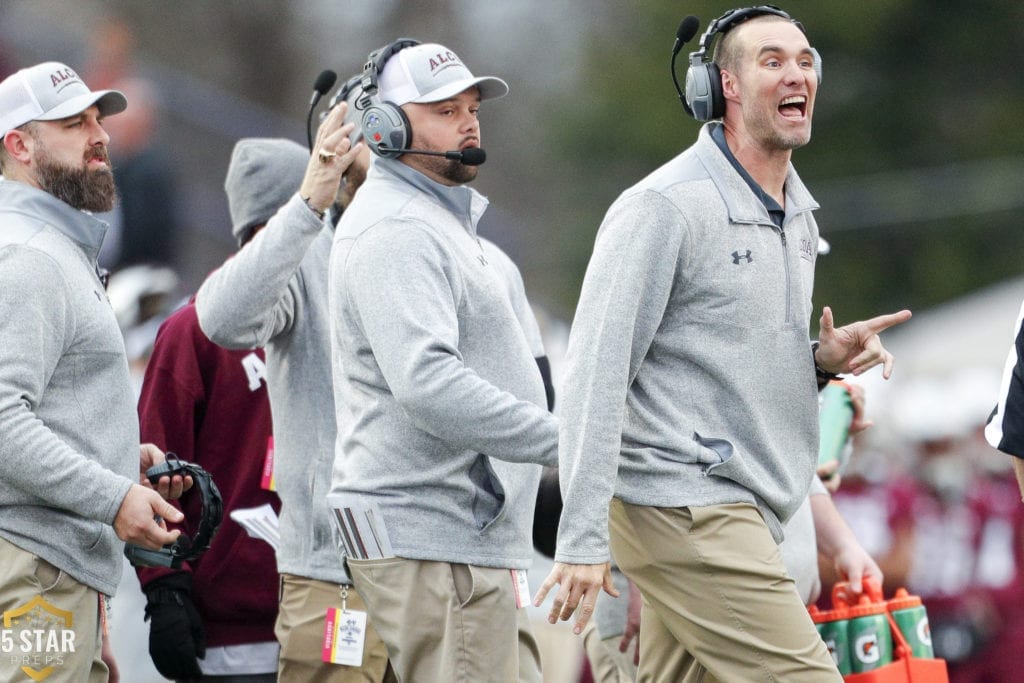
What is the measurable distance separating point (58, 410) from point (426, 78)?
1472mm

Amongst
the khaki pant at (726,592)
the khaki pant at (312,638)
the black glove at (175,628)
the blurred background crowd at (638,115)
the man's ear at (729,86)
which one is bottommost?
the blurred background crowd at (638,115)

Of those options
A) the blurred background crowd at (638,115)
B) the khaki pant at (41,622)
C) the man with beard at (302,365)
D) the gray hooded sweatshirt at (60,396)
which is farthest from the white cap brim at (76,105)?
the blurred background crowd at (638,115)

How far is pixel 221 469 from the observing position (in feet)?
20.3

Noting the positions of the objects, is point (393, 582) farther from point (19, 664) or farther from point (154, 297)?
point (154, 297)

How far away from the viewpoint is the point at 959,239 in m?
27.0

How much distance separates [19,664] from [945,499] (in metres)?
7.68

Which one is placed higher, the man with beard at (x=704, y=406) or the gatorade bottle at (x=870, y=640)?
the man with beard at (x=704, y=406)

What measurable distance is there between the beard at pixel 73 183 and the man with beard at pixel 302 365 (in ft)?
1.55

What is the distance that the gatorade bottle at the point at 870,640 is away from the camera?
5609 mm

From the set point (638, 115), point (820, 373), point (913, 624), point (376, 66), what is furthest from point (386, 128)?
A: point (638, 115)

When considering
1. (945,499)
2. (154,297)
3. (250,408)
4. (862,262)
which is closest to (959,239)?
(862,262)

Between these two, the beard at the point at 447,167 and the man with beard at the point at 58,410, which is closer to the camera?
the man with beard at the point at 58,410

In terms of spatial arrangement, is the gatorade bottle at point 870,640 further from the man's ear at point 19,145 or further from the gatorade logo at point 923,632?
the man's ear at point 19,145

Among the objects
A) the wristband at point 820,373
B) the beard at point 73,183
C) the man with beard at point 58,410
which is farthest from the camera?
the beard at point 73,183
